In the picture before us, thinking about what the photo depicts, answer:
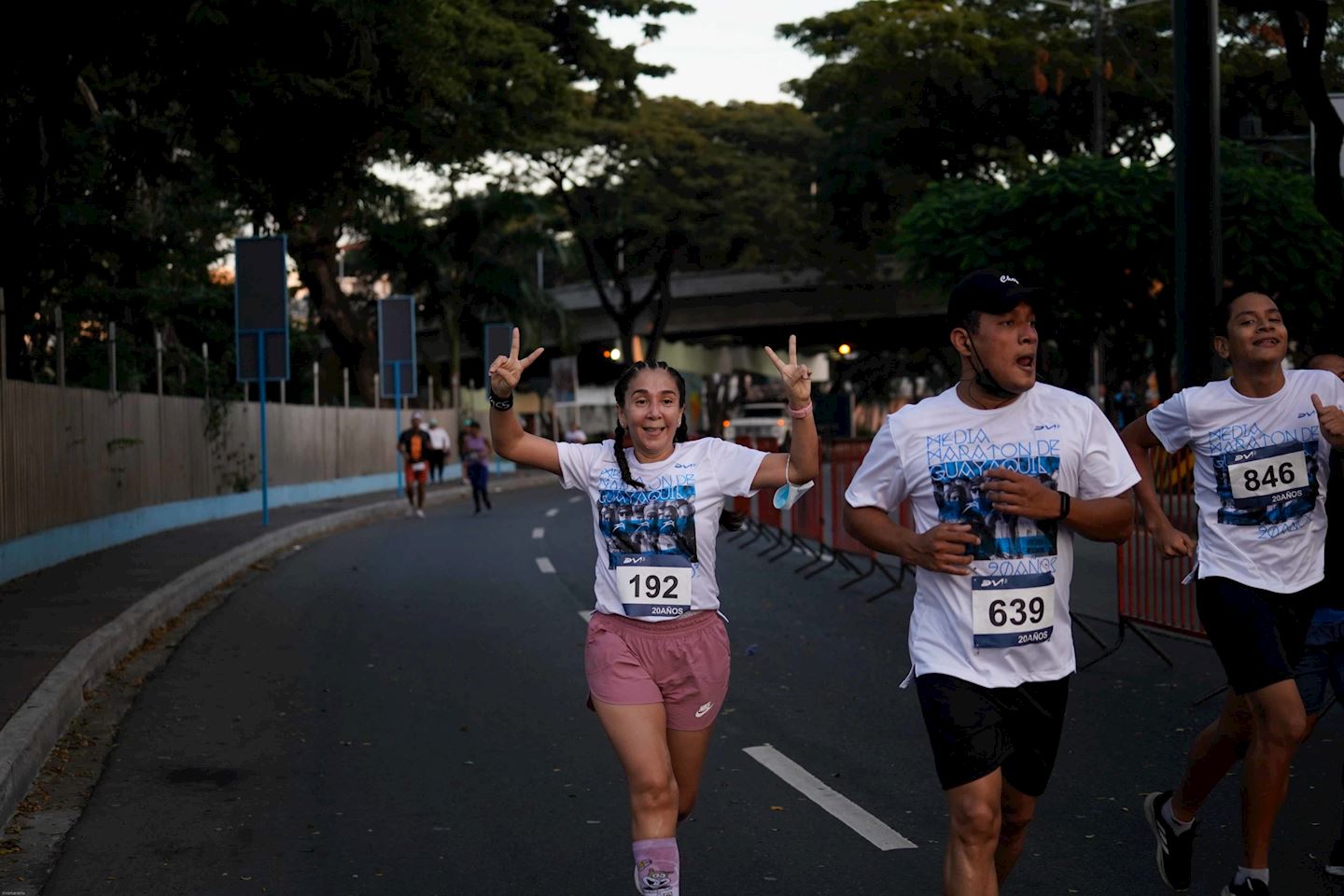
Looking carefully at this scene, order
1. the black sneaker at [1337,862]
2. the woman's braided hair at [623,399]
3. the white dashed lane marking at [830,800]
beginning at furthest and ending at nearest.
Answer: the white dashed lane marking at [830,800] < the black sneaker at [1337,862] < the woman's braided hair at [623,399]

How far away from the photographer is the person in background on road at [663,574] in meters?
5.06

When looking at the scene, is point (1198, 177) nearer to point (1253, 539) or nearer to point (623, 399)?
point (1253, 539)

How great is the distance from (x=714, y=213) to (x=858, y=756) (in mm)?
43620

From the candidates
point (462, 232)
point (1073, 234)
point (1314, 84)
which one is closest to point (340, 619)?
point (1314, 84)

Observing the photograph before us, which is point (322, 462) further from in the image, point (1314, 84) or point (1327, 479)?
point (1327, 479)

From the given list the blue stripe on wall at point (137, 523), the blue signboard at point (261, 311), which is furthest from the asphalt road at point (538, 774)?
the blue signboard at point (261, 311)

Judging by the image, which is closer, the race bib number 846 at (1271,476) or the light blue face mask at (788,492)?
the light blue face mask at (788,492)

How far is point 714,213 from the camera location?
50.7 metres

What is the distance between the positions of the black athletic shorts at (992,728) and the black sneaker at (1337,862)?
1.67 metres

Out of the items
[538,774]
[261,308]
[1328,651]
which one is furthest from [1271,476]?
[261,308]

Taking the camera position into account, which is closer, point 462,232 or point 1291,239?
point 1291,239

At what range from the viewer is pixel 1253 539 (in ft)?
17.8

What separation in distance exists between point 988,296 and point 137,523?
19.1 metres

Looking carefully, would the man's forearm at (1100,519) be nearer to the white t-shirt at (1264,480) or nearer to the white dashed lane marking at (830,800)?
the white t-shirt at (1264,480)
